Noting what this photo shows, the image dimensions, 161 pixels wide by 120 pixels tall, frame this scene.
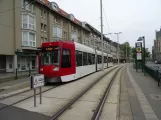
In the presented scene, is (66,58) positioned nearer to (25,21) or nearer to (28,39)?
(28,39)

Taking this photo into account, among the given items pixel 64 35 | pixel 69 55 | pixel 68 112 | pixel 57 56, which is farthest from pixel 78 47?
pixel 64 35

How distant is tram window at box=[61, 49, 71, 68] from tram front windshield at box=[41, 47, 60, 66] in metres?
0.41

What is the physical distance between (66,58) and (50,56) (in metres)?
1.13

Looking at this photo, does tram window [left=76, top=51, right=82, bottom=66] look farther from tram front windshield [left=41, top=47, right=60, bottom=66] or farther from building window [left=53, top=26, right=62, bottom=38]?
building window [left=53, top=26, right=62, bottom=38]

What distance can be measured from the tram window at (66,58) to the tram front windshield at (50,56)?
0.41m

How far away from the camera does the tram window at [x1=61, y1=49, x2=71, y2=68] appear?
12.8 metres

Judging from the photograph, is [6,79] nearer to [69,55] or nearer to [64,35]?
[69,55]

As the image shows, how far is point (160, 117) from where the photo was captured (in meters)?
6.07

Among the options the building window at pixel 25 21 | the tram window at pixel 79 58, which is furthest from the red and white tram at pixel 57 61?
the building window at pixel 25 21

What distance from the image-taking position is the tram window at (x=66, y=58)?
42.1 feet

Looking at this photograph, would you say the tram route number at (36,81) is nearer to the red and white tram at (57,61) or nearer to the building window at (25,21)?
the red and white tram at (57,61)

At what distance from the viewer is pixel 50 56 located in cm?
1284

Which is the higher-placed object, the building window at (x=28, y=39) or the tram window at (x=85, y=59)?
the building window at (x=28, y=39)

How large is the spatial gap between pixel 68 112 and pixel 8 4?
2361 cm
